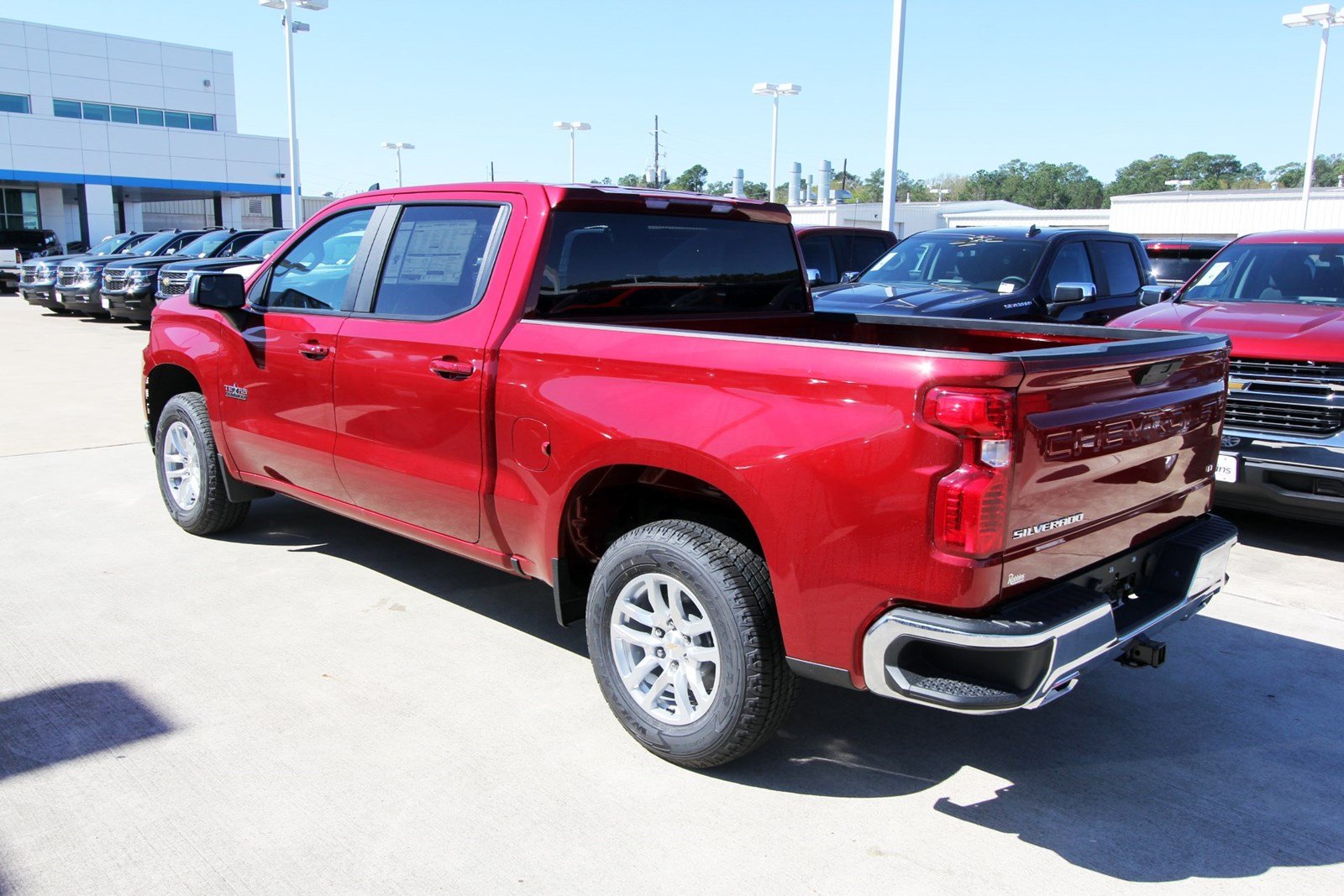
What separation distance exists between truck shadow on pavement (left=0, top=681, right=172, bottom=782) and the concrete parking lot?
14 millimetres

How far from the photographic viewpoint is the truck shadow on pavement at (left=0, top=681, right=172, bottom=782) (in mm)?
3594

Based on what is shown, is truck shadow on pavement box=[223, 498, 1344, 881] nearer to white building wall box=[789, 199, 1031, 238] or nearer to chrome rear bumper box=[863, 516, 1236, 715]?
chrome rear bumper box=[863, 516, 1236, 715]

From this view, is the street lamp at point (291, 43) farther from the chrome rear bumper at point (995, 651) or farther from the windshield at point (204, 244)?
the chrome rear bumper at point (995, 651)

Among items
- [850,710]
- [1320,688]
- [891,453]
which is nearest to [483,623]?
[850,710]

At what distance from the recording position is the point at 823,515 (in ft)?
10.00

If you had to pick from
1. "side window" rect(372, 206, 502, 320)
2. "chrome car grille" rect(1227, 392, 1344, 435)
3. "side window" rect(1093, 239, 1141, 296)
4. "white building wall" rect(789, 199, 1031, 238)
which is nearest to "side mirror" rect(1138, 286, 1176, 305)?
"side window" rect(1093, 239, 1141, 296)

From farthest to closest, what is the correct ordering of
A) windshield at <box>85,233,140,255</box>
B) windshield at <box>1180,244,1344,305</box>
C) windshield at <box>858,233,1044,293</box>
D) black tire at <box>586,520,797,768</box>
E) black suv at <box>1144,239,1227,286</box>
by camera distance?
windshield at <box>85,233,140,255</box>, black suv at <box>1144,239,1227,286</box>, windshield at <box>858,233,1044,293</box>, windshield at <box>1180,244,1344,305</box>, black tire at <box>586,520,797,768</box>

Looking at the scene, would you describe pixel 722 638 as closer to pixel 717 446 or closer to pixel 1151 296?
pixel 717 446

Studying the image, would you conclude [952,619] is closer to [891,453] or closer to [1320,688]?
[891,453]

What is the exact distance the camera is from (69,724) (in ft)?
12.5

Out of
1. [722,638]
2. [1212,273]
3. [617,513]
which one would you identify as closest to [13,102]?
[1212,273]

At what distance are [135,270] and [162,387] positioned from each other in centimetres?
1354

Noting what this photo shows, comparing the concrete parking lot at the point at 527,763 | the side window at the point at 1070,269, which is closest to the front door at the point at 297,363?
the concrete parking lot at the point at 527,763

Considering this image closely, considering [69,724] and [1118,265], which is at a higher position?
[1118,265]
